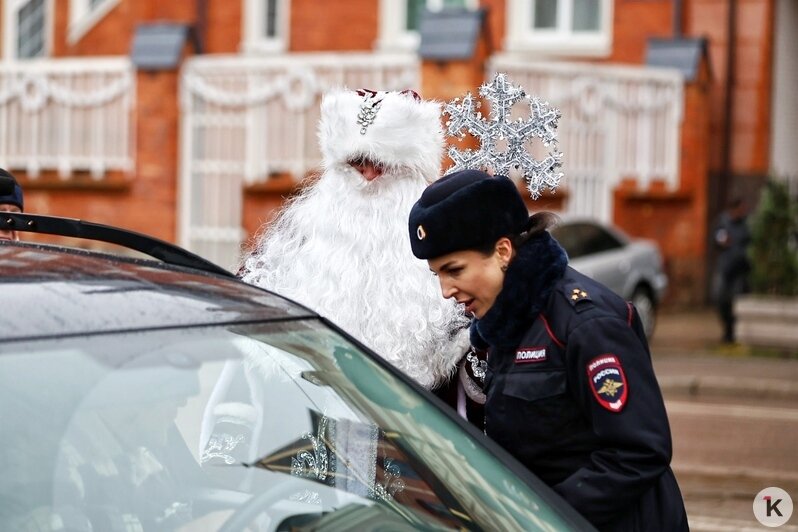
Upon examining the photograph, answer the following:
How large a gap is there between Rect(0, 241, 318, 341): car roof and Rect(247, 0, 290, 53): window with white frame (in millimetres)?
20106

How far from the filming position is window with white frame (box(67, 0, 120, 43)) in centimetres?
2438

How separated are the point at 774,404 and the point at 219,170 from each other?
30.6 feet

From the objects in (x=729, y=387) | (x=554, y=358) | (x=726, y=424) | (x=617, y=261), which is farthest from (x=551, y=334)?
(x=617, y=261)

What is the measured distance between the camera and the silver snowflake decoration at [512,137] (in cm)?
386

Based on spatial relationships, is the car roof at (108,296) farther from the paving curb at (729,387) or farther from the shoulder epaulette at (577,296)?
the paving curb at (729,387)

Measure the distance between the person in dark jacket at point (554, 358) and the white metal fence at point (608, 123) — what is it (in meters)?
15.1

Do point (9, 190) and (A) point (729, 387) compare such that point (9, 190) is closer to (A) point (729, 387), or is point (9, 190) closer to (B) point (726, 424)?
(B) point (726, 424)

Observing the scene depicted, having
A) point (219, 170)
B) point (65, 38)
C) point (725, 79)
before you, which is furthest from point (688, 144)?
point (65, 38)

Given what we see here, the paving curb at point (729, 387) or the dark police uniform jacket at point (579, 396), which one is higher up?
the dark police uniform jacket at point (579, 396)

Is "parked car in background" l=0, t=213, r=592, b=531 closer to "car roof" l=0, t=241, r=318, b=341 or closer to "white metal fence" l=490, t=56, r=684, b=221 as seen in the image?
"car roof" l=0, t=241, r=318, b=341

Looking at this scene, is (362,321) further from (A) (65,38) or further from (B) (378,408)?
(A) (65,38)

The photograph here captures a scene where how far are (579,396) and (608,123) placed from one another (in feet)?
53.4

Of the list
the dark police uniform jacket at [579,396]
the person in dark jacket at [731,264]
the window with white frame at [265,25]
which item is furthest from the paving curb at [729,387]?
the window with white frame at [265,25]

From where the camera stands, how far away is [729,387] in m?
13.3
